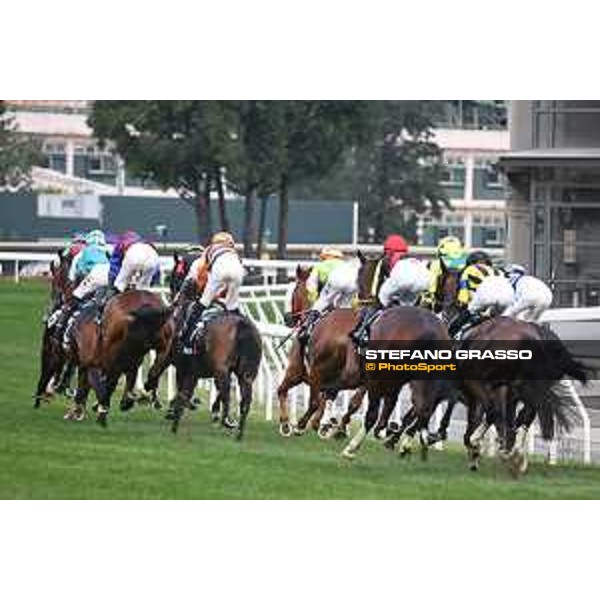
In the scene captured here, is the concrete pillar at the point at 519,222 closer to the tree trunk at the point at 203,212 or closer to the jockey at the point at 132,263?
the tree trunk at the point at 203,212

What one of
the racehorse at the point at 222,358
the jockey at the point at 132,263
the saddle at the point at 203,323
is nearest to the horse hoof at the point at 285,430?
the racehorse at the point at 222,358

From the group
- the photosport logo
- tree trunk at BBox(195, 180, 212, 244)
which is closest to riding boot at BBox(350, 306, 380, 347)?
the photosport logo

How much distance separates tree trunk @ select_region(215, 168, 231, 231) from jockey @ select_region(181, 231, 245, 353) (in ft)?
0.15

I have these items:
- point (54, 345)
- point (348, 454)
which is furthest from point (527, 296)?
point (54, 345)

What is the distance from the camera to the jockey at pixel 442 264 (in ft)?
81.5

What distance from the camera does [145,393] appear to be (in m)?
25.3

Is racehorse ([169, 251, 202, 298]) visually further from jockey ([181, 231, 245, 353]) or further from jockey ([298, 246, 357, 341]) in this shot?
jockey ([298, 246, 357, 341])

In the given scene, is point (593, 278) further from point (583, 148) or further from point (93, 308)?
point (93, 308)

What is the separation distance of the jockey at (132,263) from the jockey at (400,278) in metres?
1.15

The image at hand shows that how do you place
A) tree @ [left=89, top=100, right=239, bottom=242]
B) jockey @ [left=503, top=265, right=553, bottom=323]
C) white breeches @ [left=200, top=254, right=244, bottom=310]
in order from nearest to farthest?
tree @ [left=89, top=100, right=239, bottom=242] → jockey @ [left=503, top=265, right=553, bottom=323] → white breeches @ [left=200, top=254, right=244, bottom=310]

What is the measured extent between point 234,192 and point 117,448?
142 cm

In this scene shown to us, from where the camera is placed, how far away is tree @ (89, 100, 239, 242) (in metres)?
24.5

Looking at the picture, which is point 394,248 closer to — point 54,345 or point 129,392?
point 129,392

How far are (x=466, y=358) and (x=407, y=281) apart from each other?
0.55 meters
